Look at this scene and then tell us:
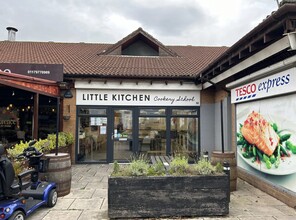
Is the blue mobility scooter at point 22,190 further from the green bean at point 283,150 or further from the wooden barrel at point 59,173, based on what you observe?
the green bean at point 283,150

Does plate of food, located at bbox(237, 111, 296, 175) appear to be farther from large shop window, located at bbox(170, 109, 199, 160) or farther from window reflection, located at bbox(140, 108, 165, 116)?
window reflection, located at bbox(140, 108, 165, 116)

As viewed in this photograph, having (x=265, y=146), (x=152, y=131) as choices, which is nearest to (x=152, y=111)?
(x=152, y=131)

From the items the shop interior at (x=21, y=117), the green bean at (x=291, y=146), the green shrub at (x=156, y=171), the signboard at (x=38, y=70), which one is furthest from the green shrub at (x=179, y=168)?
the shop interior at (x=21, y=117)

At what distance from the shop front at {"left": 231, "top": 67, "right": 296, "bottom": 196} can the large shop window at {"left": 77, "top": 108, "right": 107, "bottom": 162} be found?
5.04 m

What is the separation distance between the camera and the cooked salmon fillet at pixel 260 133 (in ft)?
18.9

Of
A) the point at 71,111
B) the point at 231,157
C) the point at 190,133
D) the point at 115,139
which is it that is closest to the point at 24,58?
the point at 71,111

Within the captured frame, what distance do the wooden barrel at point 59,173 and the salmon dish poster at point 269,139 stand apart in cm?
458

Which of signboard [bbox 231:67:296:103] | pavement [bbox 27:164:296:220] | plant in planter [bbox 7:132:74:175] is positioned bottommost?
pavement [bbox 27:164:296:220]

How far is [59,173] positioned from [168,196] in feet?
8.28

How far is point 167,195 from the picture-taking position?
4266 millimetres

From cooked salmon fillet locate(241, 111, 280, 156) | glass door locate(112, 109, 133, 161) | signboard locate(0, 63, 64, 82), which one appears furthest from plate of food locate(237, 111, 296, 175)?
signboard locate(0, 63, 64, 82)

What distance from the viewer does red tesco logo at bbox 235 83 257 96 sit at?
6445 mm

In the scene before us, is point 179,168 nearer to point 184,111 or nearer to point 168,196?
point 168,196

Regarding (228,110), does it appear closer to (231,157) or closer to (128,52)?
(231,157)
